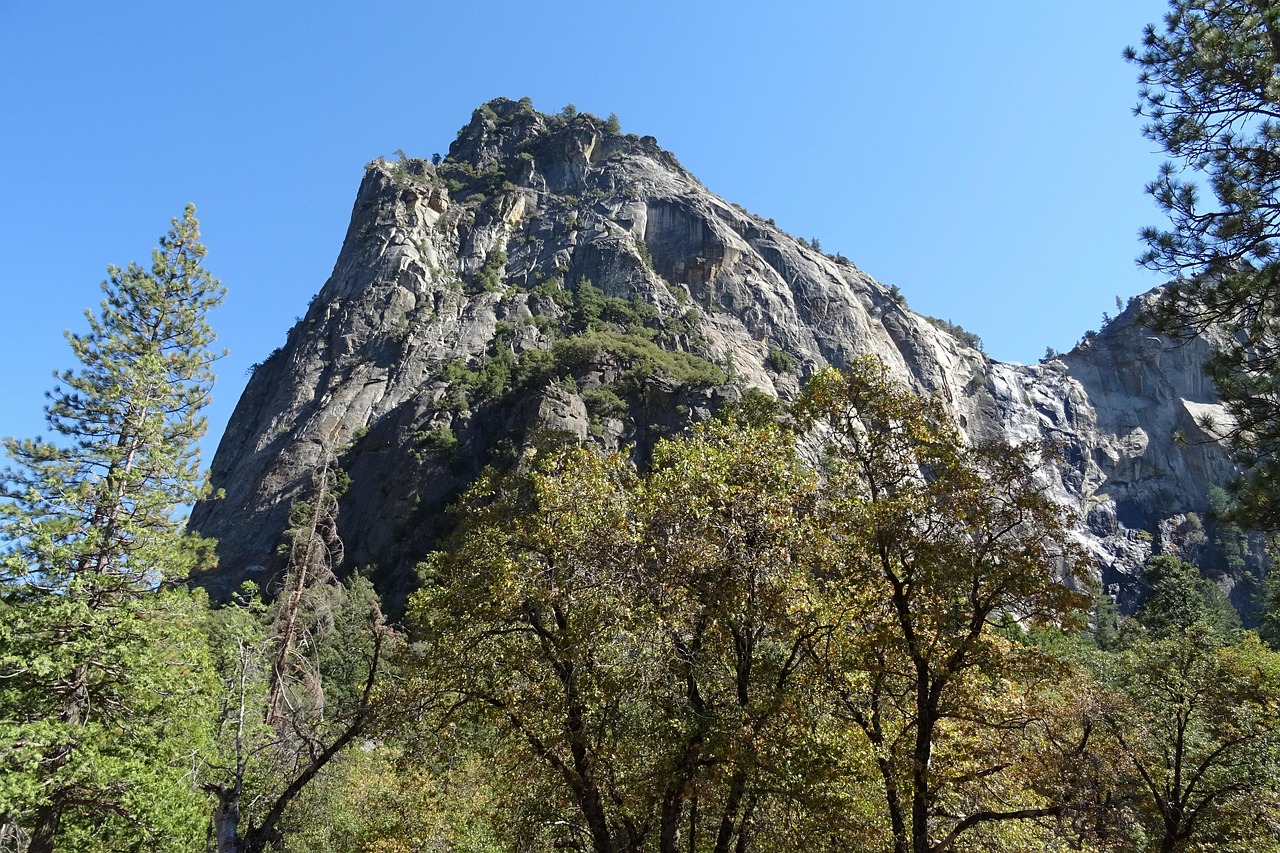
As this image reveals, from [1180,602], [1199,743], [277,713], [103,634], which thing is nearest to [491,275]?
[1180,602]

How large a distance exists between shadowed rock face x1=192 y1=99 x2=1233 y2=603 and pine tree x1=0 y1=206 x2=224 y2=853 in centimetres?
3860

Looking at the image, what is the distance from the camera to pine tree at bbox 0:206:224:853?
43.3 ft

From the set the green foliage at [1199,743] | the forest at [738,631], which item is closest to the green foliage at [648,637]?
the forest at [738,631]

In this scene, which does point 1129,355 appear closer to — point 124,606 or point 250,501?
point 250,501

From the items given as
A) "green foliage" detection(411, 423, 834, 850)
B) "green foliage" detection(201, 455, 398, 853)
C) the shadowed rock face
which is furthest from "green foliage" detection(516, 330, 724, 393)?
"green foliage" detection(411, 423, 834, 850)

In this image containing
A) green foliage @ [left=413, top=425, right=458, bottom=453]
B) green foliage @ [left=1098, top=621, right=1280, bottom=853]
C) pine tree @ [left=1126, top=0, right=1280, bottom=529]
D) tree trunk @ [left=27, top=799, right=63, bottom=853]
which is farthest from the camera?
green foliage @ [left=413, top=425, right=458, bottom=453]

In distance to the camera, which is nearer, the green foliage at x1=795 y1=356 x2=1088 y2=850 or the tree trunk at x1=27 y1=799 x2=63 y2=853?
the green foliage at x1=795 y1=356 x2=1088 y2=850

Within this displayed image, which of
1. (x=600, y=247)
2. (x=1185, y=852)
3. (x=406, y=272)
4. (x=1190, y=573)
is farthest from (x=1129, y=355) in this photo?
(x=1185, y=852)

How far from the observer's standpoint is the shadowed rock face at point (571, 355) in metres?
60.9

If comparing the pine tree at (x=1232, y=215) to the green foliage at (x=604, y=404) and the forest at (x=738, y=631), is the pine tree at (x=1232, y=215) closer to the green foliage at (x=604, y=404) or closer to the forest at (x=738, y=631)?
the forest at (x=738, y=631)

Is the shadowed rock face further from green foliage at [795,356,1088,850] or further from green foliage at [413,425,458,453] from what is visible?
green foliage at [795,356,1088,850]

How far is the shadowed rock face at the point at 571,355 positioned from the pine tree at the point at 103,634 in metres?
38.6

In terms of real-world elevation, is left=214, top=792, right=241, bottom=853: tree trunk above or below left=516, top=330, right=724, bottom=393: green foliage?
below

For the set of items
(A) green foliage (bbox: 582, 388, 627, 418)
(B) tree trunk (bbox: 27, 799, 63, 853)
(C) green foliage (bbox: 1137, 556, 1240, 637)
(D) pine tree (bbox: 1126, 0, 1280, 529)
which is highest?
(A) green foliage (bbox: 582, 388, 627, 418)
